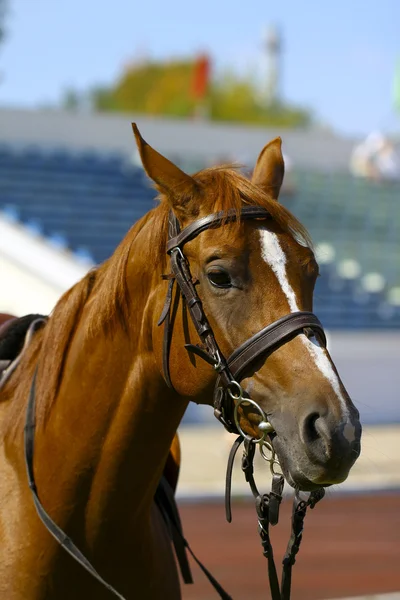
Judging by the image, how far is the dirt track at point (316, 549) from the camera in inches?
278

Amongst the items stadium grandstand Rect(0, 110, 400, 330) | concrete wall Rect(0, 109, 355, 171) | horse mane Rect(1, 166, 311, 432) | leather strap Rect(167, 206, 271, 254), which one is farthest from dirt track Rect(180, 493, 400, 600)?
concrete wall Rect(0, 109, 355, 171)

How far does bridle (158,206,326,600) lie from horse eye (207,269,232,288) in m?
0.07

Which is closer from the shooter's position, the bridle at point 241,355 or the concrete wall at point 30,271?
the bridle at point 241,355

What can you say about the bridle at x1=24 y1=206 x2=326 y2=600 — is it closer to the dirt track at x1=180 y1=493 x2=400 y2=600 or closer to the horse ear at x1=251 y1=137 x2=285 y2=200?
Answer: the horse ear at x1=251 y1=137 x2=285 y2=200

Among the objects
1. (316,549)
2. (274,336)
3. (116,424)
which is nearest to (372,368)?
(316,549)

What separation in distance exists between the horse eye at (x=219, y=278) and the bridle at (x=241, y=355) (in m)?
0.07

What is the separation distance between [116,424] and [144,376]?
0.18 meters

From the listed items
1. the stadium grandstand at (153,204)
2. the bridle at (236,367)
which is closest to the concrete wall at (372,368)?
the stadium grandstand at (153,204)

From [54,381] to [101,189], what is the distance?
46.6 ft

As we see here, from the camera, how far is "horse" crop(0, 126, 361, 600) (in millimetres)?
2646

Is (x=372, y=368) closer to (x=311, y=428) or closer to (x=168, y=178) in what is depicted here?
(x=168, y=178)

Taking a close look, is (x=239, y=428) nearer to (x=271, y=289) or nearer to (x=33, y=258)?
(x=271, y=289)

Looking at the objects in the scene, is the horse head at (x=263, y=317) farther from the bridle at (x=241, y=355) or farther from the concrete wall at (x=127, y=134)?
the concrete wall at (x=127, y=134)

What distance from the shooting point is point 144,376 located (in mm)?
2982
